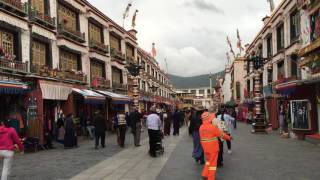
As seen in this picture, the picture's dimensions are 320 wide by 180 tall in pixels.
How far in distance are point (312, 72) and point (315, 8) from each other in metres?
3.34

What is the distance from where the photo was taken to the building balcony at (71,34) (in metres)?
24.7

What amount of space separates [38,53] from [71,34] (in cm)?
445

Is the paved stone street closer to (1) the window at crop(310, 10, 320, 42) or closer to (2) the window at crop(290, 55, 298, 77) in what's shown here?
(1) the window at crop(310, 10, 320, 42)

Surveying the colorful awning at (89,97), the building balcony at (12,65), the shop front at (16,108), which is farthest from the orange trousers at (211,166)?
the colorful awning at (89,97)

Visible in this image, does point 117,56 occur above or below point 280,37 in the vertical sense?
below

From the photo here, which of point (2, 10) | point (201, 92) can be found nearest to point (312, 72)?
point (2, 10)

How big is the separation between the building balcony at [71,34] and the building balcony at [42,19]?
97cm

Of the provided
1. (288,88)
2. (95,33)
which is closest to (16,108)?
(288,88)

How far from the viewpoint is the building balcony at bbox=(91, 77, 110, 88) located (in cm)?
3009

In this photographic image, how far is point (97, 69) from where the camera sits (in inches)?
1303

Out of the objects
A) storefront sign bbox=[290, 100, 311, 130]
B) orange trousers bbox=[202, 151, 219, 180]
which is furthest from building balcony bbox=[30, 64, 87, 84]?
orange trousers bbox=[202, 151, 219, 180]

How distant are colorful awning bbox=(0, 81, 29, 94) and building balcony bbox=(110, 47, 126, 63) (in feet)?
60.6

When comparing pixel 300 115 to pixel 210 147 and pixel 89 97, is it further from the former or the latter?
pixel 210 147

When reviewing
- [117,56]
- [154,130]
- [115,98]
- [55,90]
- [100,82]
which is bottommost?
[154,130]
